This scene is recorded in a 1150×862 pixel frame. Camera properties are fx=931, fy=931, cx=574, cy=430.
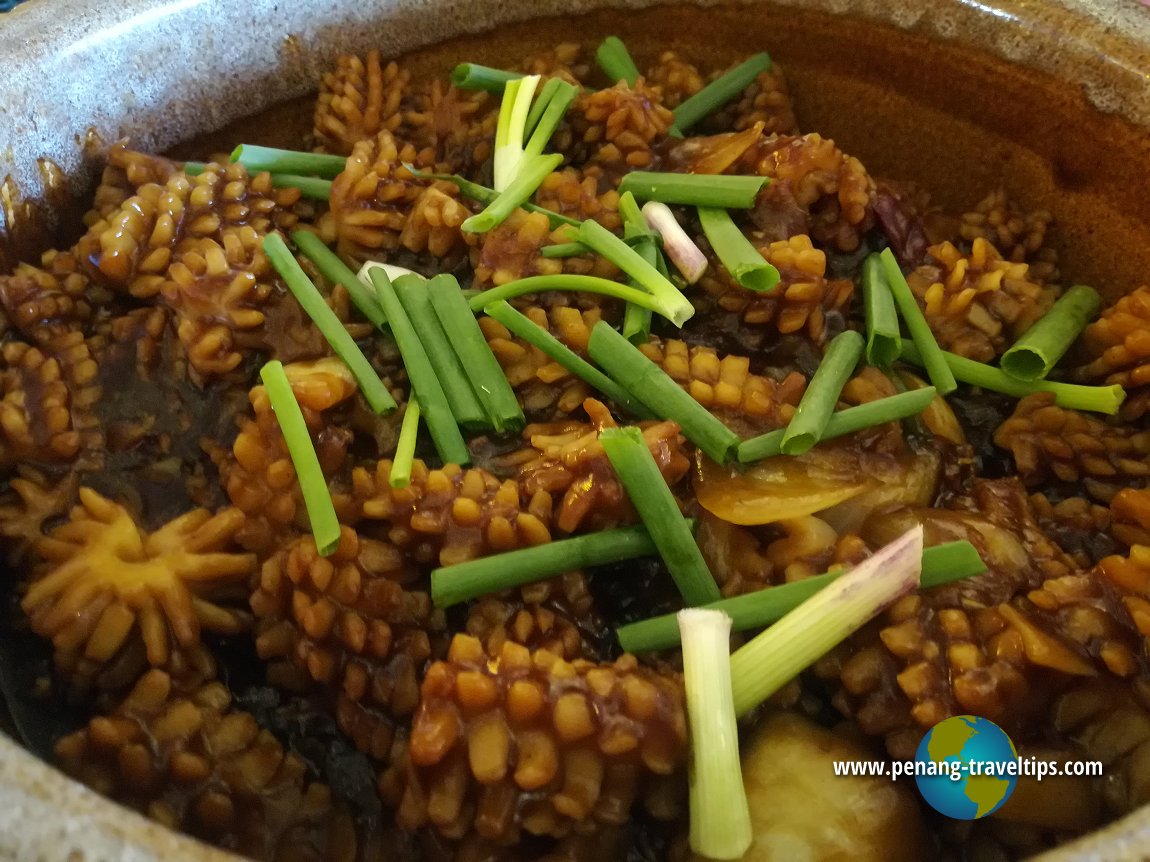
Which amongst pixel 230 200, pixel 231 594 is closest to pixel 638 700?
pixel 231 594

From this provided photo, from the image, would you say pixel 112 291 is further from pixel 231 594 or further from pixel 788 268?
pixel 788 268

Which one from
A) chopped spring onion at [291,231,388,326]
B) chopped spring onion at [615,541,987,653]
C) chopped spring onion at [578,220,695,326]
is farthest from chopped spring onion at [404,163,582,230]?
chopped spring onion at [615,541,987,653]

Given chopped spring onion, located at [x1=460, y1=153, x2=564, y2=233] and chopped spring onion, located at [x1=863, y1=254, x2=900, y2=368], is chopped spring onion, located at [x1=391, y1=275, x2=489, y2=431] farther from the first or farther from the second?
chopped spring onion, located at [x1=863, y1=254, x2=900, y2=368]

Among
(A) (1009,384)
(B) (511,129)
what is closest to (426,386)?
(B) (511,129)

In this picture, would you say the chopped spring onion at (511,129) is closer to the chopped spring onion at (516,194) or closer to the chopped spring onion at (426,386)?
the chopped spring onion at (516,194)

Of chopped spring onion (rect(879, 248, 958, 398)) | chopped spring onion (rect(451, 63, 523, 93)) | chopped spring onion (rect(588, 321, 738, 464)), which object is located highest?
chopped spring onion (rect(451, 63, 523, 93))

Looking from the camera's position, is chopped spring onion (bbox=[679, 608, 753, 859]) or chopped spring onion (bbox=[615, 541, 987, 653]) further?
chopped spring onion (bbox=[615, 541, 987, 653])
